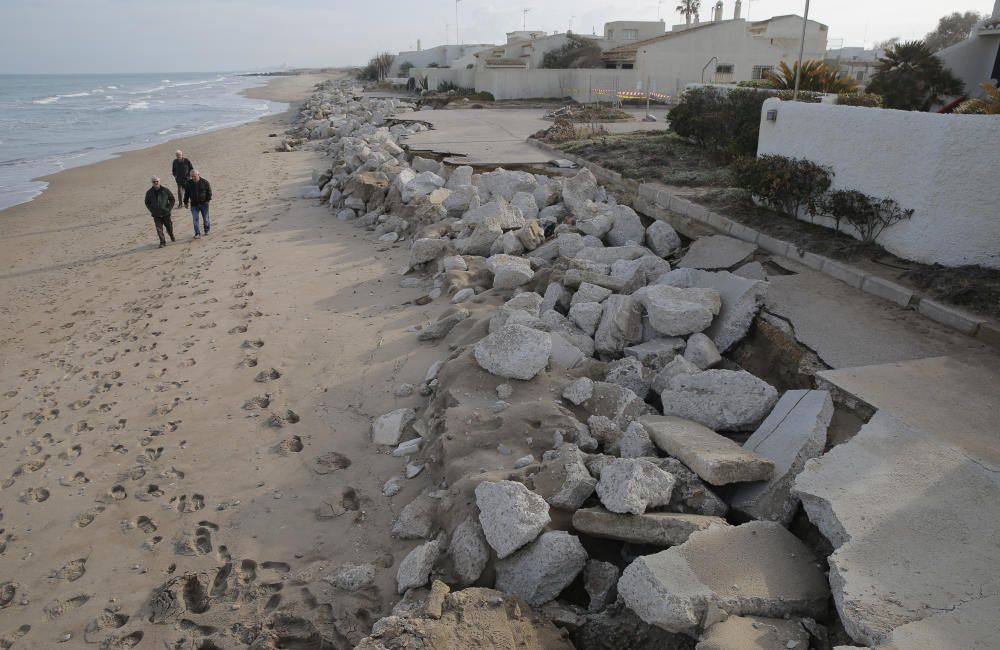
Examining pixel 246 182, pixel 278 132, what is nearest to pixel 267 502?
pixel 246 182

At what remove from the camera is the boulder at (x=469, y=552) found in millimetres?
3916

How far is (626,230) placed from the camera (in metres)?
9.49

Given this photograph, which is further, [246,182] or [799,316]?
[246,182]

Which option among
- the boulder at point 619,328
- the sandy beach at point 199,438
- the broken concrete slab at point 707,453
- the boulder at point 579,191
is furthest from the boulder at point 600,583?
the boulder at point 579,191

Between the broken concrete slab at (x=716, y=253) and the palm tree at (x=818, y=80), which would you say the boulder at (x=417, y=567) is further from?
the palm tree at (x=818, y=80)

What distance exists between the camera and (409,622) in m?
3.27

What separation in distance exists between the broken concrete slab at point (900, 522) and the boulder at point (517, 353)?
246cm

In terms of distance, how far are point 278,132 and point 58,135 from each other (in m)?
11.4

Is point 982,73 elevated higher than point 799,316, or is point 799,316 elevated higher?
point 982,73

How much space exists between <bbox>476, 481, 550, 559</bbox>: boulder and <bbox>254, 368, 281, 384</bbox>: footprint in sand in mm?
3782

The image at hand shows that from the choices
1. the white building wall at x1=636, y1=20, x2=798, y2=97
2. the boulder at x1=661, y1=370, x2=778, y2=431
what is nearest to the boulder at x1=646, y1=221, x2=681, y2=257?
the boulder at x1=661, y1=370, x2=778, y2=431

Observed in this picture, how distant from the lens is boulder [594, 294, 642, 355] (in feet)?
21.5

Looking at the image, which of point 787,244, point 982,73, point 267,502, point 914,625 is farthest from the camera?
point 982,73

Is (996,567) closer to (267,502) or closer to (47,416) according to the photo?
(267,502)
